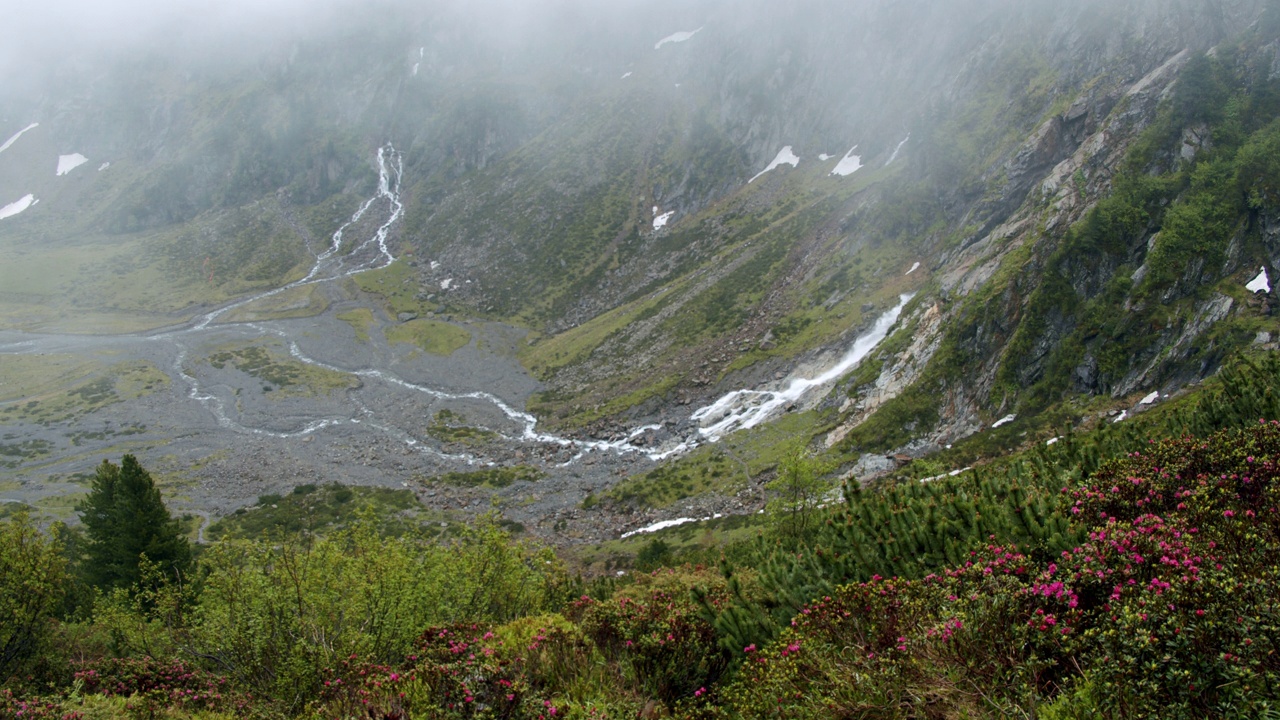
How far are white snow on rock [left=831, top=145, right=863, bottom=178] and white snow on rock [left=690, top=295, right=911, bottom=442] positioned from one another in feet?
191

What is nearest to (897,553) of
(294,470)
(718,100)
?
(294,470)

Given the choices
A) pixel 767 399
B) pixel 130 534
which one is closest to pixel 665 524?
pixel 767 399

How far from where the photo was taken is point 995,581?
7023mm

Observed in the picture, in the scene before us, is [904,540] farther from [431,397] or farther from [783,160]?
[783,160]

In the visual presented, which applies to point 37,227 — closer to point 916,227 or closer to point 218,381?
point 218,381

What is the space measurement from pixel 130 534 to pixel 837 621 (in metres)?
39.6

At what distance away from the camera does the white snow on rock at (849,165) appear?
123m

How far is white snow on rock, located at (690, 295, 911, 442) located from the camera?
66.8 metres

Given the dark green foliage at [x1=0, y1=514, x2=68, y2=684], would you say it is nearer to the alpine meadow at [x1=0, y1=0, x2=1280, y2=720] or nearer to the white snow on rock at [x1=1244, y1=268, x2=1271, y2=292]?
the alpine meadow at [x1=0, y1=0, x2=1280, y2=720]

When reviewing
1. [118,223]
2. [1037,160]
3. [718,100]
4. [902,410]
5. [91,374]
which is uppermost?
[118,223]

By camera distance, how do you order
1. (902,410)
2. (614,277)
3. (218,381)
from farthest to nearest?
(614,277) < (218,381) < (902,410)

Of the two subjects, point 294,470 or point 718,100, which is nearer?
point 294,470

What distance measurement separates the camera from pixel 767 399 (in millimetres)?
70250

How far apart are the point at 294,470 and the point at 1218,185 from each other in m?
89.0
